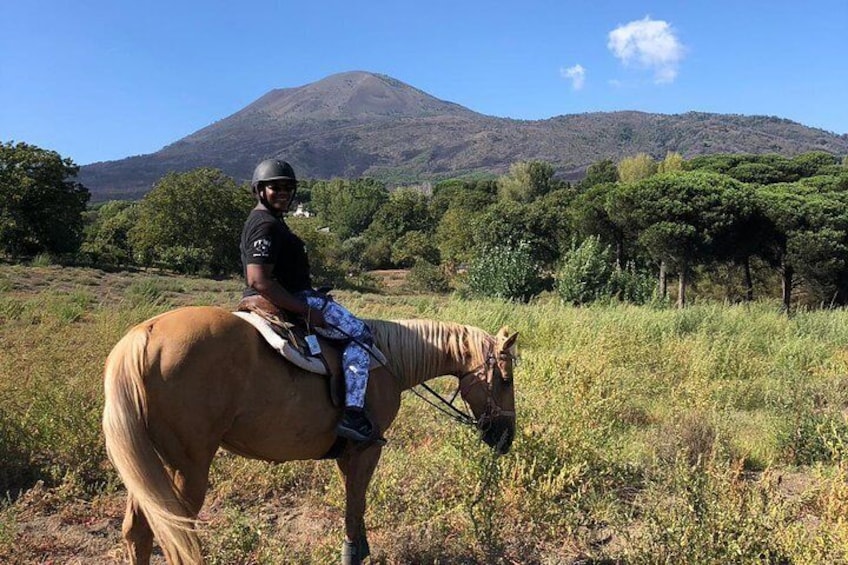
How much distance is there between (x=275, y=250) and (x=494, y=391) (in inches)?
72.1

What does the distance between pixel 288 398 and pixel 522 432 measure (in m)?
2.41

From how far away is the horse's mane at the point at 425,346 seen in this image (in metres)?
3.82

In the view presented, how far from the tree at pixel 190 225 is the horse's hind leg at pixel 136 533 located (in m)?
32.4

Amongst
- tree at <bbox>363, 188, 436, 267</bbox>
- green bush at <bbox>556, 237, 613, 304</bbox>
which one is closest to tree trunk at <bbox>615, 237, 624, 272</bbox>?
green bush at <bbox>556, 237, 613, 304</bbox>

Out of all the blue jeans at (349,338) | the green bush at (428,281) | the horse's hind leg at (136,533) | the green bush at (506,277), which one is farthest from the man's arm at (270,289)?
the green bush at (428,281)

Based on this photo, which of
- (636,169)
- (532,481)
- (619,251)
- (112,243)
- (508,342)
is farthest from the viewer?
(636,169)

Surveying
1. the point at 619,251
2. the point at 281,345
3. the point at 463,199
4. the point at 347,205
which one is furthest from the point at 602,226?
the point at 347,205

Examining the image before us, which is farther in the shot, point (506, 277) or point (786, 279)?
point (786, 279)

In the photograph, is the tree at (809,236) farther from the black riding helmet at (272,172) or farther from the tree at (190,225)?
the tree at (190,225)

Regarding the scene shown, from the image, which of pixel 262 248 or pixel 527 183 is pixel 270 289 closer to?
pixel 262 248

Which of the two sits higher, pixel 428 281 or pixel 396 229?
pixel 396 229

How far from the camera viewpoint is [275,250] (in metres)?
3.23

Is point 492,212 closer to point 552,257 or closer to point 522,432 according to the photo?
point 552,257

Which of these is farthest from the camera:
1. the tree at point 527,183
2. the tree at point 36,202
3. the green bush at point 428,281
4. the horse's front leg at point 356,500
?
the tree at point 527,183
